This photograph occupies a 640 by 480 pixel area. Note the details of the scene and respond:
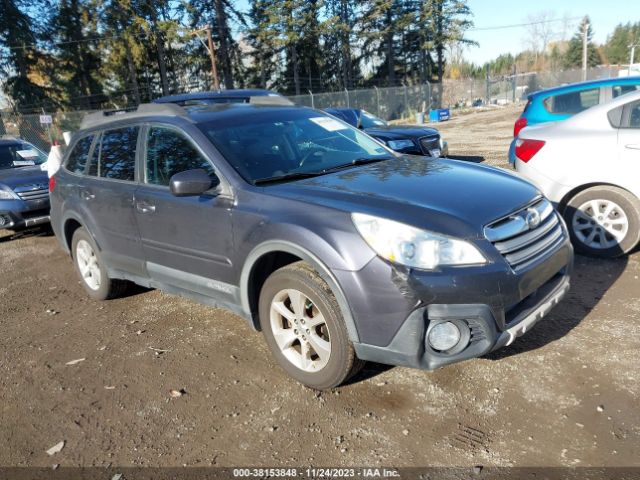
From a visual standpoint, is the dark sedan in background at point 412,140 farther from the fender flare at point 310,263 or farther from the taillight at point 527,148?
the fender flare at point 310,263

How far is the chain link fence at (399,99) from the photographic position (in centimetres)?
2205

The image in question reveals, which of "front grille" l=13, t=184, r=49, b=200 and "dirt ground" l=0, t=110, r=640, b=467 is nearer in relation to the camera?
"dirt ground" l=0, t=110, r=640, b=467

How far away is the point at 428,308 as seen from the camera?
2.56 m

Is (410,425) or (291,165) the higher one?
(291,165)

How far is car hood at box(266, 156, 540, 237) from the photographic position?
2.70 m

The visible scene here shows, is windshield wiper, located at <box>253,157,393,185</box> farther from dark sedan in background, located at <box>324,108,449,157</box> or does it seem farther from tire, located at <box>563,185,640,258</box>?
dark sedan in background, located at <box>324,108,449,157</box>

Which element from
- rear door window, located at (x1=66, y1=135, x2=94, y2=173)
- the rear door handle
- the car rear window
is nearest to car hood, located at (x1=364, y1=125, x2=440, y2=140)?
the car rear window

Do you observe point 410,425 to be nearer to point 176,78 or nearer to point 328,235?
point 328,235

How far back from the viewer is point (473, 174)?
11.3 ft

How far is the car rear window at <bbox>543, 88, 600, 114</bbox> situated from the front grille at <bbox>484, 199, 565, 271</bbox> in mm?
4811

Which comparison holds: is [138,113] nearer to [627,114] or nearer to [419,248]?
[419,248]

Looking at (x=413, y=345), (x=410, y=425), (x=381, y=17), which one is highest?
(x=381, y=17)

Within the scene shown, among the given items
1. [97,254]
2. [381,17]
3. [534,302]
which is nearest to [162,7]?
[381,17]

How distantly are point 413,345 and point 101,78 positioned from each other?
40640 mm
